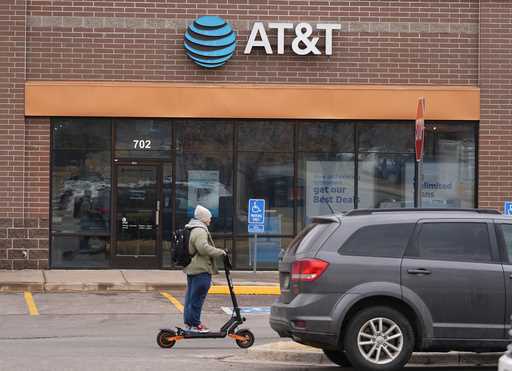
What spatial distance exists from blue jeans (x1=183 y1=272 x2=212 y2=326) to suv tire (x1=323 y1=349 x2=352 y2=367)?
1851 millimetres

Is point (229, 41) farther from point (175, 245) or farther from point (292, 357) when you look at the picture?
point (292, 357)

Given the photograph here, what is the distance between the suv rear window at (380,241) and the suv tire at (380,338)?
55 centimetres

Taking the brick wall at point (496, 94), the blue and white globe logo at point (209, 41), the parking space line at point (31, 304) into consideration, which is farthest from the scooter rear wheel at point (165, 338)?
the brick wall at point (496, 94)

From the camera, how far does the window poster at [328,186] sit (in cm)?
2050

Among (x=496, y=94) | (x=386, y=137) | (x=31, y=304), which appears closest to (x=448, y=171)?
(x=386, y=137)

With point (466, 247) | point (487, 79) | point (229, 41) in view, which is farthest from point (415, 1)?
point (466, 247)

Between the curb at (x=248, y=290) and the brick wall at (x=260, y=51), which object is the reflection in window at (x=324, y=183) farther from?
the curb at (x=248, y=290)

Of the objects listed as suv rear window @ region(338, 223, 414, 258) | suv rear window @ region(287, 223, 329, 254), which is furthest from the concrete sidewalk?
suv rear window @ region(338, 223, 414, 258)

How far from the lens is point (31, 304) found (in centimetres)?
1538

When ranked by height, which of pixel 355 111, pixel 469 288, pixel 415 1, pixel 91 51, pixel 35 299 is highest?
pixel 415 1

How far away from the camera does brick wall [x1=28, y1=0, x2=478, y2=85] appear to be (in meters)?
19.8

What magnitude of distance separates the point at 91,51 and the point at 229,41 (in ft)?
9.82

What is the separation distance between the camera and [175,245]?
10.8 metres

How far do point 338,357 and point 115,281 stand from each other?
9004 millimetres
